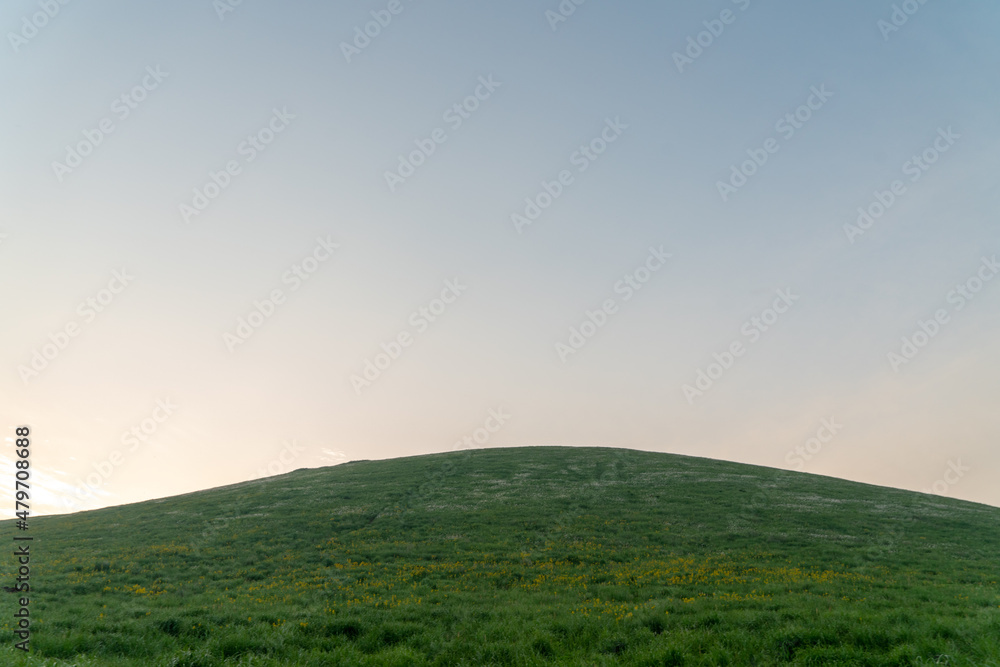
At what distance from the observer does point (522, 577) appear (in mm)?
22469

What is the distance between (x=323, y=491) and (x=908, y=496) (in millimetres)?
51488

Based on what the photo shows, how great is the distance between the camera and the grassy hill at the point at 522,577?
13164 mm

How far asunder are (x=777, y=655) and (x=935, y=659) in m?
3.15

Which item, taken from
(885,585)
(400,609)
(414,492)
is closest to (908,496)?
(885,585)

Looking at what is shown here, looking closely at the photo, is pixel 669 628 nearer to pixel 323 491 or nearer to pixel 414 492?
pixel 414 492

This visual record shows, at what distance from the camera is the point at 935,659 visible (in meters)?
11.4

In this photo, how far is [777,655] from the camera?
1227cm

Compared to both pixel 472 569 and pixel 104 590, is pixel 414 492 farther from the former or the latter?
pixel 104 590

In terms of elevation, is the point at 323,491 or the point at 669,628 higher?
the point at 323,491

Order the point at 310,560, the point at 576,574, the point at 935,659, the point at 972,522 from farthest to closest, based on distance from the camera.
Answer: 1. the point at 972,522
2. the point at 310,560
3. the point at 576,574
4. the point at 935,659

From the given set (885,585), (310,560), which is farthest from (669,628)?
(310,560)

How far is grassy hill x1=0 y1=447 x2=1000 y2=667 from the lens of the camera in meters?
13.2

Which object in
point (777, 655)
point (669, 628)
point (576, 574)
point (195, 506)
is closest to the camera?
point (777, 655)

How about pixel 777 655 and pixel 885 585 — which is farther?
pixel 885 585
